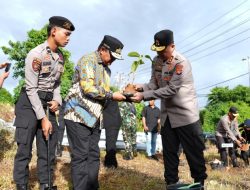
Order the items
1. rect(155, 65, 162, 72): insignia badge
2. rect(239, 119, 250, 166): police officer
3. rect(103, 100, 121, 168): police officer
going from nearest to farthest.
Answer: rect(155, 65, 162, 72): insignia badge
rect(103, 100, 121, 168): police officer
rect(239, 119, 250, 166): police officer

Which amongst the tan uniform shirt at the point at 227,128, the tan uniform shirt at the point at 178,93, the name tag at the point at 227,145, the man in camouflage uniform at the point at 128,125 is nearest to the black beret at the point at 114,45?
the tan uniform shirt at the point at 178,93

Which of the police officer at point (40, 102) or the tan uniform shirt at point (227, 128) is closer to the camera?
the police officer at point (40, 102)

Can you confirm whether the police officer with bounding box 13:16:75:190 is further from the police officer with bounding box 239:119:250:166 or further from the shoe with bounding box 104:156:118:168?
the police officer with bounding box 239:119:250:166

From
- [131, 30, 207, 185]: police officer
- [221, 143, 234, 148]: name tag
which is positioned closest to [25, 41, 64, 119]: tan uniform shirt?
[131, 30, 207, 185]: police officer

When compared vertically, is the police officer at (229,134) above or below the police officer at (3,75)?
below

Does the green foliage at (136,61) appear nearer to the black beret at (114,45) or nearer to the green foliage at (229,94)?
the black beret at (114,45)

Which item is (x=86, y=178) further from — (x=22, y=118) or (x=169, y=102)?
(x=169, y=102)

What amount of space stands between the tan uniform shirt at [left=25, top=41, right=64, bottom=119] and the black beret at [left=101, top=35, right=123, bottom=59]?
61cm

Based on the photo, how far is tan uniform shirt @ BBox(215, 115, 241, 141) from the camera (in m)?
9.65

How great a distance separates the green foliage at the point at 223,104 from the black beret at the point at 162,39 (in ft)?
79.1

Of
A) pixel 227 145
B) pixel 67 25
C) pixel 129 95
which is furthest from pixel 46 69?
pixel 227 145

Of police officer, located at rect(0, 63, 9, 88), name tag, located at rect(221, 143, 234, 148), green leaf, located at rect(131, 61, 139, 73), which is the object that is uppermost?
green leaf, located at rect(131, 61, 139, 73)

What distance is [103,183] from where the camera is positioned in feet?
16.8

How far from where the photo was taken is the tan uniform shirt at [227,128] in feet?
31.7
